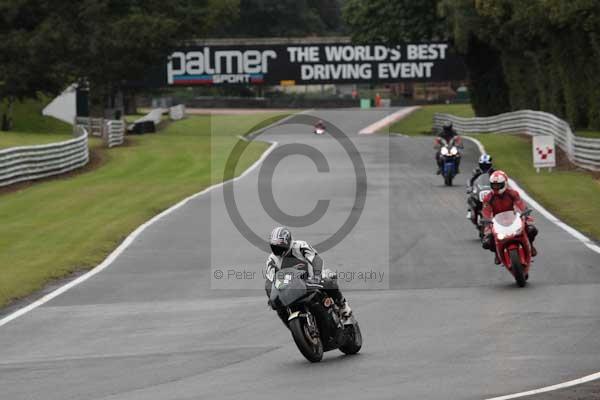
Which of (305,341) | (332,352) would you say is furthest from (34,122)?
(305,341)

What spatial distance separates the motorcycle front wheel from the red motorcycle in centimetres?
545

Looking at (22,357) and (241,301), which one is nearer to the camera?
(22,357)

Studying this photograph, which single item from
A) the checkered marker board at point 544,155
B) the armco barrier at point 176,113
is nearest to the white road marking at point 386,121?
the armco barrier at point 176,113

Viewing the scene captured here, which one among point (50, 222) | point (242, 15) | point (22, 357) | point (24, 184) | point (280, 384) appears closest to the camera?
point (280, 384)

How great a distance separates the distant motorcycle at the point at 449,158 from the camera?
3441cm

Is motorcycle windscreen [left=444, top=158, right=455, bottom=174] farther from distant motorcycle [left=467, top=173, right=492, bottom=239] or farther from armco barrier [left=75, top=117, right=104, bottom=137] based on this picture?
armco barrier [left=75, top=117, right=104, bottom=137]

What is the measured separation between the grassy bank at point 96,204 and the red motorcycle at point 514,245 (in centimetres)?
715

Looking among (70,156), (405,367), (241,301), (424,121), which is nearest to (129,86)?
(424,121)

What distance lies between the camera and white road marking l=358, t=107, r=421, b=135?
72006 mm

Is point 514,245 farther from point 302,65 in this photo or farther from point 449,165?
point 302,65

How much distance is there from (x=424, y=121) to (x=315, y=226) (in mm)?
55640

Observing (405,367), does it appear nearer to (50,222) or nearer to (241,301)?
(241,301)

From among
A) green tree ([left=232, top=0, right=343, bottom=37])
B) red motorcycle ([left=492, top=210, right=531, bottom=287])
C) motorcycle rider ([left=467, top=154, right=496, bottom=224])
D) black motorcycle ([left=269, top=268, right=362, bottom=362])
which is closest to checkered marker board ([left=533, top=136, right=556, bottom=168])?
motorcycle rider ([left=467, top=154, right=496, bottom=224])

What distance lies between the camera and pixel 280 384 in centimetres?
1136
